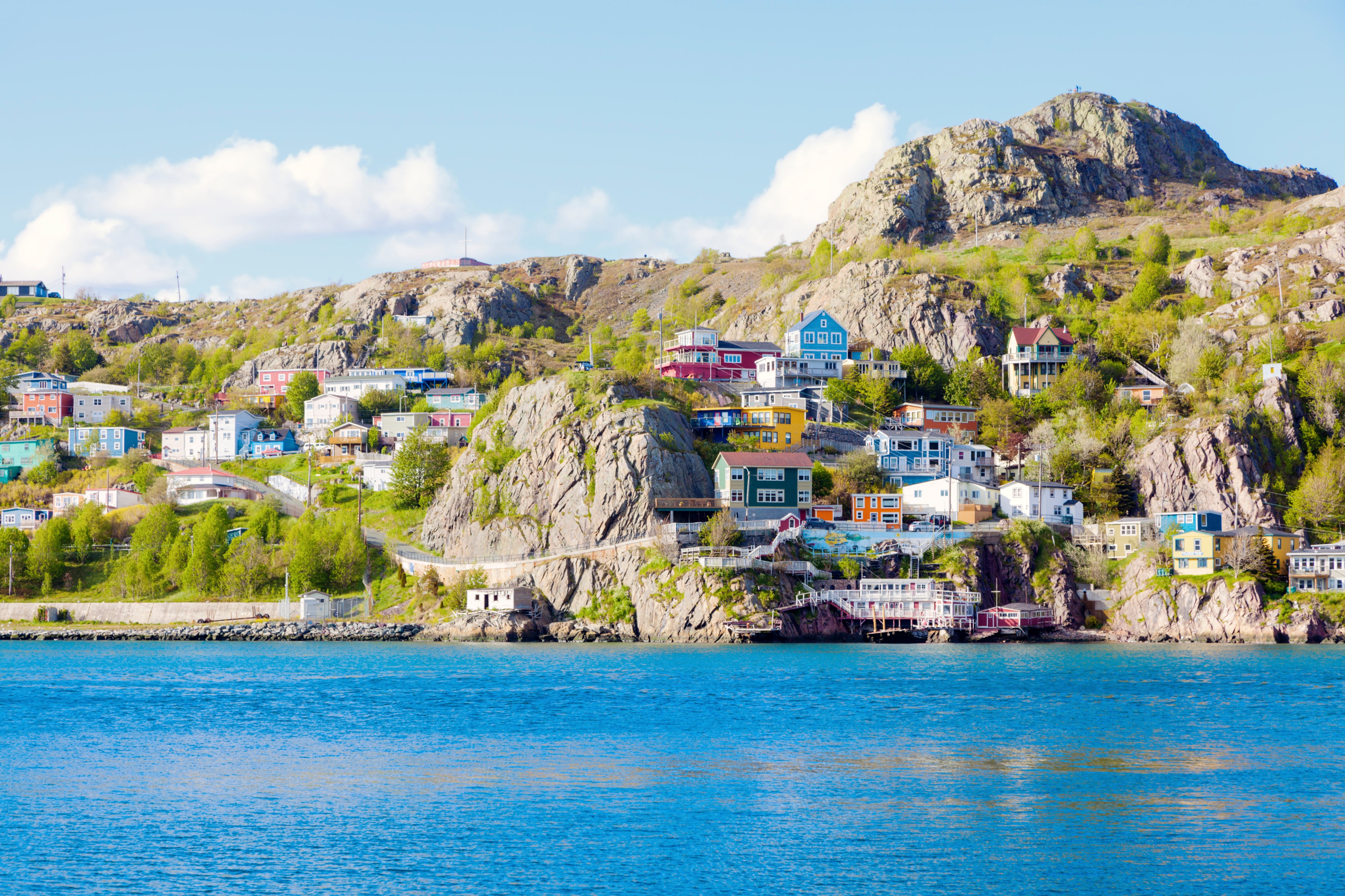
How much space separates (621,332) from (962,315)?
201 ft

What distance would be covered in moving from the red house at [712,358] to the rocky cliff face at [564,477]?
2240cm

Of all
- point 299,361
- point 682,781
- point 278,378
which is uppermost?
point 299,361

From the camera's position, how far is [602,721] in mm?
45719

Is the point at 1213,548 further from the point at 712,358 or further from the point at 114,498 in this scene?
the point at 114,498

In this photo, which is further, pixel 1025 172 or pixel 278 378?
pixel 1025 172

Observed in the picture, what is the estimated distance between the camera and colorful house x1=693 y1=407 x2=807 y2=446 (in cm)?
9606

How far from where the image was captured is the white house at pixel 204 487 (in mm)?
106125

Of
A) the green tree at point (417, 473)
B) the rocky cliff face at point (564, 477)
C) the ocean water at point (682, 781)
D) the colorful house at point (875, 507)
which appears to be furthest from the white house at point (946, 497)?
the green tree at point (417, 473)

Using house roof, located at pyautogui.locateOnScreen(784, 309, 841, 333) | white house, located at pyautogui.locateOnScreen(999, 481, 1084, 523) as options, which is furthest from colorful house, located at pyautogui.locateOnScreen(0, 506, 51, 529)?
white house, located at pyautogui.locateOnScreen(999, 481, 1084, 523)

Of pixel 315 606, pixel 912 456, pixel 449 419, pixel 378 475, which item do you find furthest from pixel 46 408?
pixel 912 456

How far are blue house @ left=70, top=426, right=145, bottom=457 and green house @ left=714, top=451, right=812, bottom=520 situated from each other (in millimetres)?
64252

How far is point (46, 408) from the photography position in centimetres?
13212

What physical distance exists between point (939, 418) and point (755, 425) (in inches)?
638

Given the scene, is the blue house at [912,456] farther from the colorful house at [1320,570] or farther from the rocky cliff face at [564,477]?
the colorful house at [1320,570]
